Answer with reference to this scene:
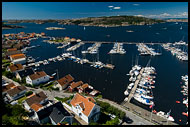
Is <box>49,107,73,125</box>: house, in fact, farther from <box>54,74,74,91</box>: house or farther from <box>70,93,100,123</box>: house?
<box>54,74,74,91</box>: house

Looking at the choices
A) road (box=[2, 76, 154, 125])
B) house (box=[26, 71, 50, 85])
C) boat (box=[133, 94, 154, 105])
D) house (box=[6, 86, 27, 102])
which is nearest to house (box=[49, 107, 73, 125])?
road (box=[2, 76, 154, 125])

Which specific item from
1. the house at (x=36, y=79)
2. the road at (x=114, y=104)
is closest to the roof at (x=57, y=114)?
the road at (x=114, y=104)

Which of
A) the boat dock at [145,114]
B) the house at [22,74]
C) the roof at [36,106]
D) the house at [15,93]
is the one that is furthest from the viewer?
the house at [22,74]

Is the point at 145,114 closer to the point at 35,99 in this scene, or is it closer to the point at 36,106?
the point at 36,106

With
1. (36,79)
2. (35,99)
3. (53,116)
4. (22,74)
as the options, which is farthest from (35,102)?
(22,74)

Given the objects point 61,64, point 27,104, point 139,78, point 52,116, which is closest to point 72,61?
point 61,64

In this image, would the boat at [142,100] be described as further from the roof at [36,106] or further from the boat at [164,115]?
the roof at [36,106]
